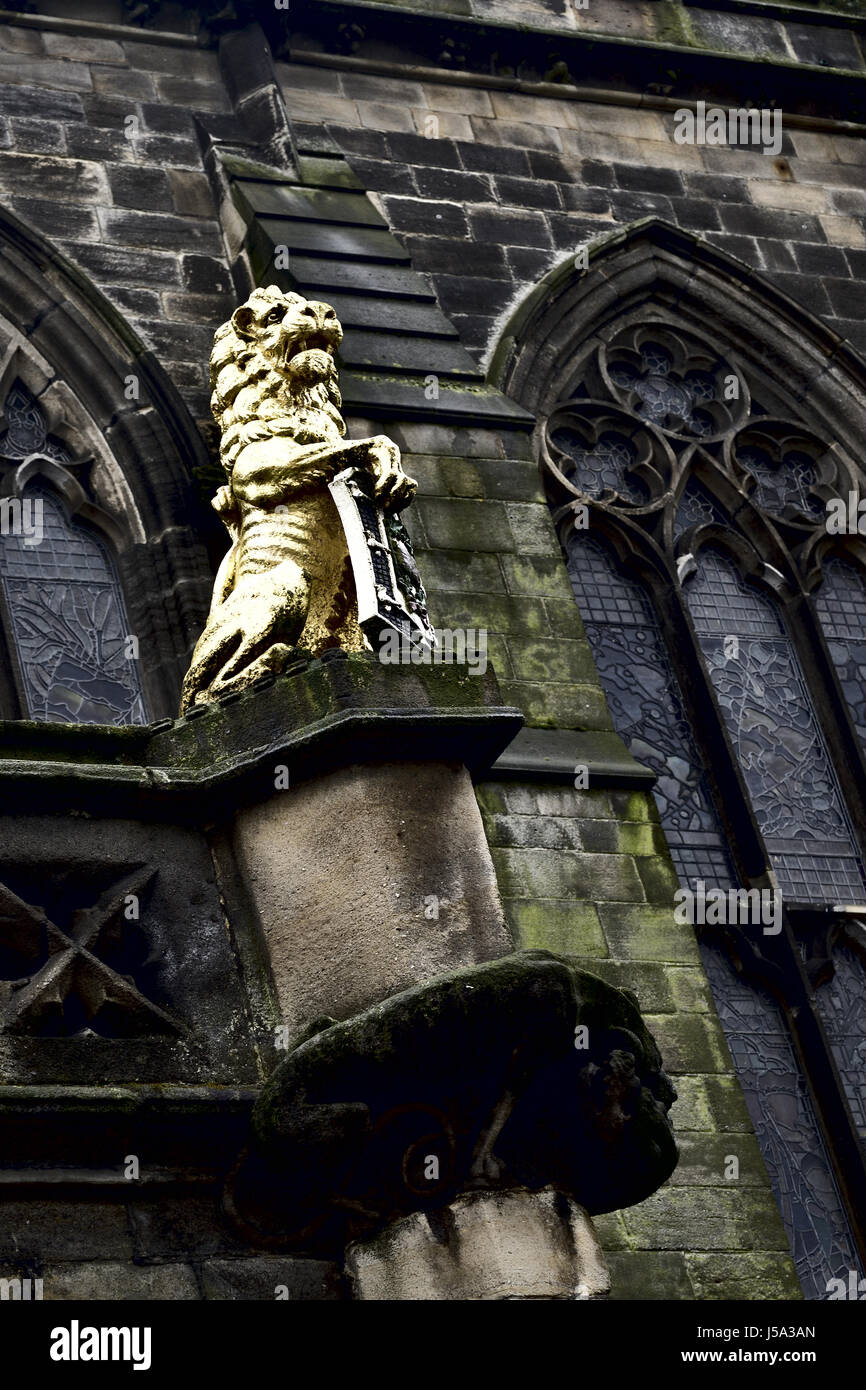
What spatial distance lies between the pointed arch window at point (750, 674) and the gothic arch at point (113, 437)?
6.92ft

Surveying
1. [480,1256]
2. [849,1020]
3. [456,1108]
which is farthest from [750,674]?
[480,1256]

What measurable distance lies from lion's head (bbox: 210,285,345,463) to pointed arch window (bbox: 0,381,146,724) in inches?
94.4

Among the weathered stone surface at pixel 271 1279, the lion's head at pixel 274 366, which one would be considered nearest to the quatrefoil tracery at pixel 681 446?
the lion's head at pixel 274 366

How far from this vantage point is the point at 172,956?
5277mm

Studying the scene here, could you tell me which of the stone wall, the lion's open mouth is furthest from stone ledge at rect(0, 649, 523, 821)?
the stone wall

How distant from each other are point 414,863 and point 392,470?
194 centimetres

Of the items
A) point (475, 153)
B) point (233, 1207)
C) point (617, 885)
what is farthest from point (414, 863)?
point (475, 153)

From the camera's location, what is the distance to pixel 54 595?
10477 mm

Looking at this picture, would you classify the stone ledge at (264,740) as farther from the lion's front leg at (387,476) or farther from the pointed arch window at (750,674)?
the pointed arch window at (750,674)

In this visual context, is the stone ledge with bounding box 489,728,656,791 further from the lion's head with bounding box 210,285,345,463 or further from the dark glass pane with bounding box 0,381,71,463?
the dark glass pane with bounding box 0,381,71,463

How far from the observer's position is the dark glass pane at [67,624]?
10.1 metres

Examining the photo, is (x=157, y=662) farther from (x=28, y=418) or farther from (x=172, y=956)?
(x=172, y=956)

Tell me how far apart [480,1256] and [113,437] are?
21.2 ft
